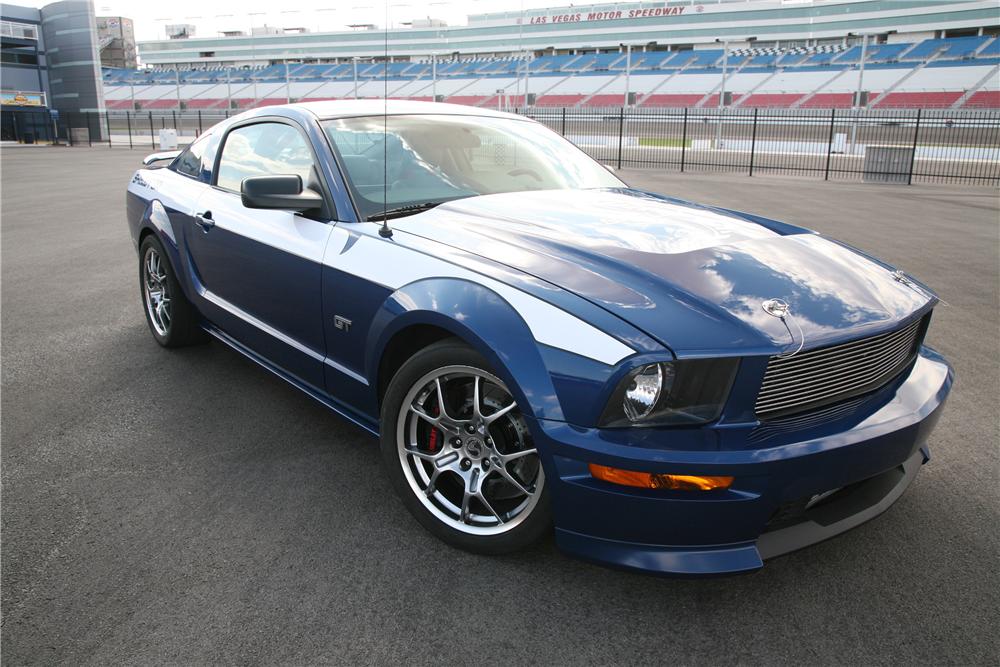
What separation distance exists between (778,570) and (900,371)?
2.66 feet

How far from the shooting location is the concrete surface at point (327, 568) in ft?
6.66

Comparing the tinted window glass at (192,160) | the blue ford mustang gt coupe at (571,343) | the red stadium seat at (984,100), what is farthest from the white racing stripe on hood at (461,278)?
the red stadium seat at (984,100)

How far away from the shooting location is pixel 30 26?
47.9 metres

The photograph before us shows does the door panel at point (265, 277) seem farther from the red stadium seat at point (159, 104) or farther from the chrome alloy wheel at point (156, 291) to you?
the red stadium seat at point (159, 104)

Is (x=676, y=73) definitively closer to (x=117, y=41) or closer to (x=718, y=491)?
(x=718, y=491)

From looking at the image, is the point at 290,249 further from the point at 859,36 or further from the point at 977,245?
the point at 859,36

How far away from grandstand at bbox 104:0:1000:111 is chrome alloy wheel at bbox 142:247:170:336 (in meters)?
35.7

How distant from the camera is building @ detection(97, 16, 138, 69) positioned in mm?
102250

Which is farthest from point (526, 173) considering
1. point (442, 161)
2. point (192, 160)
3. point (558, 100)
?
point (558, 100)

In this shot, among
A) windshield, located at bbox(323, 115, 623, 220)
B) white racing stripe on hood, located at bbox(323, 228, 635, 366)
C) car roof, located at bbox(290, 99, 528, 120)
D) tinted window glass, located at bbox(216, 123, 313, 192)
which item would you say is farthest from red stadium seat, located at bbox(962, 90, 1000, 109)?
white racing stripe on hood, located at bbox(323, 228, 635, 366)

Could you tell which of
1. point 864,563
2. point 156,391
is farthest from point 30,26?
point 864,563

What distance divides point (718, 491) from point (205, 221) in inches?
117

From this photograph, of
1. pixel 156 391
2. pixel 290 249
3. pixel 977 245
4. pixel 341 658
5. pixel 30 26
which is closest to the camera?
pixel 341 658

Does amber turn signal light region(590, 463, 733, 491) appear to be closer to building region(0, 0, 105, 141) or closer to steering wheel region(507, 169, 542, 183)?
steering wheel region(507, 169, 542, 183)
